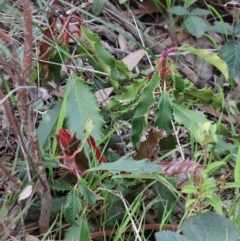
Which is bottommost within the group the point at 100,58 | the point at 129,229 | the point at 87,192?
the point at 129,229

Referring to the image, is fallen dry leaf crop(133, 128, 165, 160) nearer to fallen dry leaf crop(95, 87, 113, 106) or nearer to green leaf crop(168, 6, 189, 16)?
fallen dry leaf crop(95, 87, 113, 106)

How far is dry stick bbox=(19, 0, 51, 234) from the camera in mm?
1099

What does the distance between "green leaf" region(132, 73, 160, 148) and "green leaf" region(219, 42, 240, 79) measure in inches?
21.0

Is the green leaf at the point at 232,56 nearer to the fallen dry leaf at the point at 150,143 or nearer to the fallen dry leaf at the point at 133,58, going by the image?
the fallen dry leaf at the point at 133,58

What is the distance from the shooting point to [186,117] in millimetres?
1517

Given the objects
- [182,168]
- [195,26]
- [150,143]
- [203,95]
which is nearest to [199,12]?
[195,26]

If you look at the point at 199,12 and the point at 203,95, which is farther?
the point at 199,12

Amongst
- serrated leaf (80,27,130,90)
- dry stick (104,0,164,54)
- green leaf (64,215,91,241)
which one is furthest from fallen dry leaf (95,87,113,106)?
green leaf (64,215,91,241)

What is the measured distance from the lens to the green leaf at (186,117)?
151cm

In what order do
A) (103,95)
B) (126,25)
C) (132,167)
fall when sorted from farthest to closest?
(126,25) < (103,95) < (132,167)

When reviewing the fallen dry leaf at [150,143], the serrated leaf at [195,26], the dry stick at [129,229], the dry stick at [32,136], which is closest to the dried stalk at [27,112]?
the dry stick at [32,136]

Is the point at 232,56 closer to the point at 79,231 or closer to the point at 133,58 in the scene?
the point at 133,58

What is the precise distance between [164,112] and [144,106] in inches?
2.2

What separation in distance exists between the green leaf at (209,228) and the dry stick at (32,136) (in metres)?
0.35
